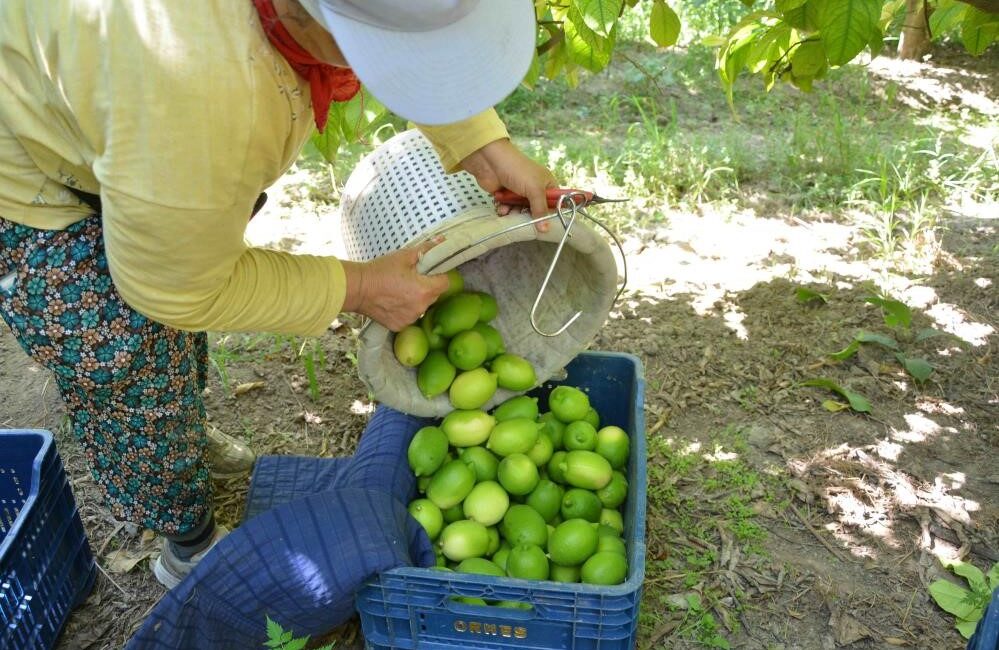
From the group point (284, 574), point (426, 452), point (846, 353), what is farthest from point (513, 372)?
point (846, 353)

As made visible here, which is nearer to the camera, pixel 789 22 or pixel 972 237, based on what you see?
pixel 789 22

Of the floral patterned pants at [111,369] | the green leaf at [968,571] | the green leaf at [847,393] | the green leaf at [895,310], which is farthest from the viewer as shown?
the green leaf at [895,310]

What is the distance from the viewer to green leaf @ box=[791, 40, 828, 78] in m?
2.22

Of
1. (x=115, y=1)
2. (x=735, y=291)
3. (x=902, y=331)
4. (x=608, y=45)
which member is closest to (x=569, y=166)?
(x=735, y=291)

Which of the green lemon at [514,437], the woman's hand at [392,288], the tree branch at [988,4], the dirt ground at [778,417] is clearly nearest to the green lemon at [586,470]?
the green lemon at [514,437]

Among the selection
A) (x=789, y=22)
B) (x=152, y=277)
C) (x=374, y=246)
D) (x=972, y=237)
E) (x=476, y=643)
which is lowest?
(x=972, y=237)

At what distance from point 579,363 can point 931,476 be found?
1.14 meters

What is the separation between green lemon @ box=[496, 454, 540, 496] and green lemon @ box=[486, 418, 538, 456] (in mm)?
27

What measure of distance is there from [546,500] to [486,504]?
167mm

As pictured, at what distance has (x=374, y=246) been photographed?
2189mm

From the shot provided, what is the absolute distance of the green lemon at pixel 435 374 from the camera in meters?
2.20

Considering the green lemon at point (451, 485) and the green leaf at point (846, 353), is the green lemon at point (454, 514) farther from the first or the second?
the green leaf at point (846, 353)

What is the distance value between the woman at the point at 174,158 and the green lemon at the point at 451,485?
0.49 m

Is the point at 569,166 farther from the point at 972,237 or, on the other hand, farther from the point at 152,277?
the point at 152,277
